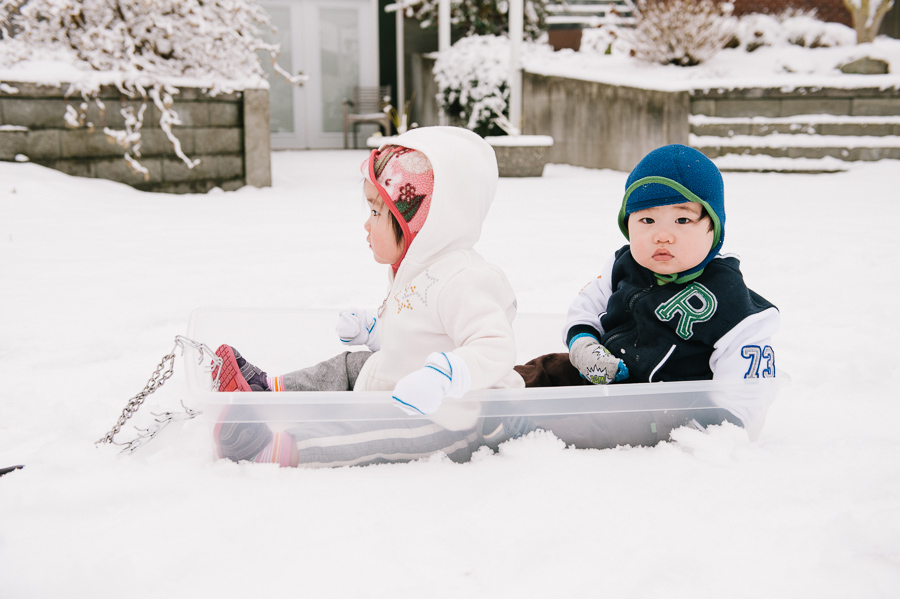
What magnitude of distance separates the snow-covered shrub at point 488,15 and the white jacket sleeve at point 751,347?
9.29m

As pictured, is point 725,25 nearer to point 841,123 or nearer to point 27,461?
point 841,123

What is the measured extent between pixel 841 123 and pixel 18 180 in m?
6.63

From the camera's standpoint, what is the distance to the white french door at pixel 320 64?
35.3ft

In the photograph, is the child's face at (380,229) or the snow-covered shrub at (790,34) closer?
the child's face at (380,229)

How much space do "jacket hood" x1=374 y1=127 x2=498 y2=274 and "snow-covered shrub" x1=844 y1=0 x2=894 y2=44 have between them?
8247 millimetres

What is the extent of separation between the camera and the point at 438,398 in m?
1.13

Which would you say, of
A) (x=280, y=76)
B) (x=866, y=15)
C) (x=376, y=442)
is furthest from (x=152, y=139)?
(x=866, y=15)

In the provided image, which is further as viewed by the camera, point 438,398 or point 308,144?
point 308,144

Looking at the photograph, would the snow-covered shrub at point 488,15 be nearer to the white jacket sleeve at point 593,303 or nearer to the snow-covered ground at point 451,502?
the snow-covered ground at point 451,502

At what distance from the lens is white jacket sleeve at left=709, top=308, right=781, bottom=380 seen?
1348 mm

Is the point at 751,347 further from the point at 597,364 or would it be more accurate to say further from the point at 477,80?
the point at 477,80

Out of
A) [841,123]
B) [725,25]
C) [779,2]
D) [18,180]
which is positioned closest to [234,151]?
[18,180]

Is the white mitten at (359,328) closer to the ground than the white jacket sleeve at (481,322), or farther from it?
closer to the ground

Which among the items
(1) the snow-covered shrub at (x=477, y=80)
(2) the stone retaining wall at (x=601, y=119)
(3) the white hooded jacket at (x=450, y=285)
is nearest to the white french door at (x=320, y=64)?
(1) the snow-covered shrub at (x=477, y=80)
